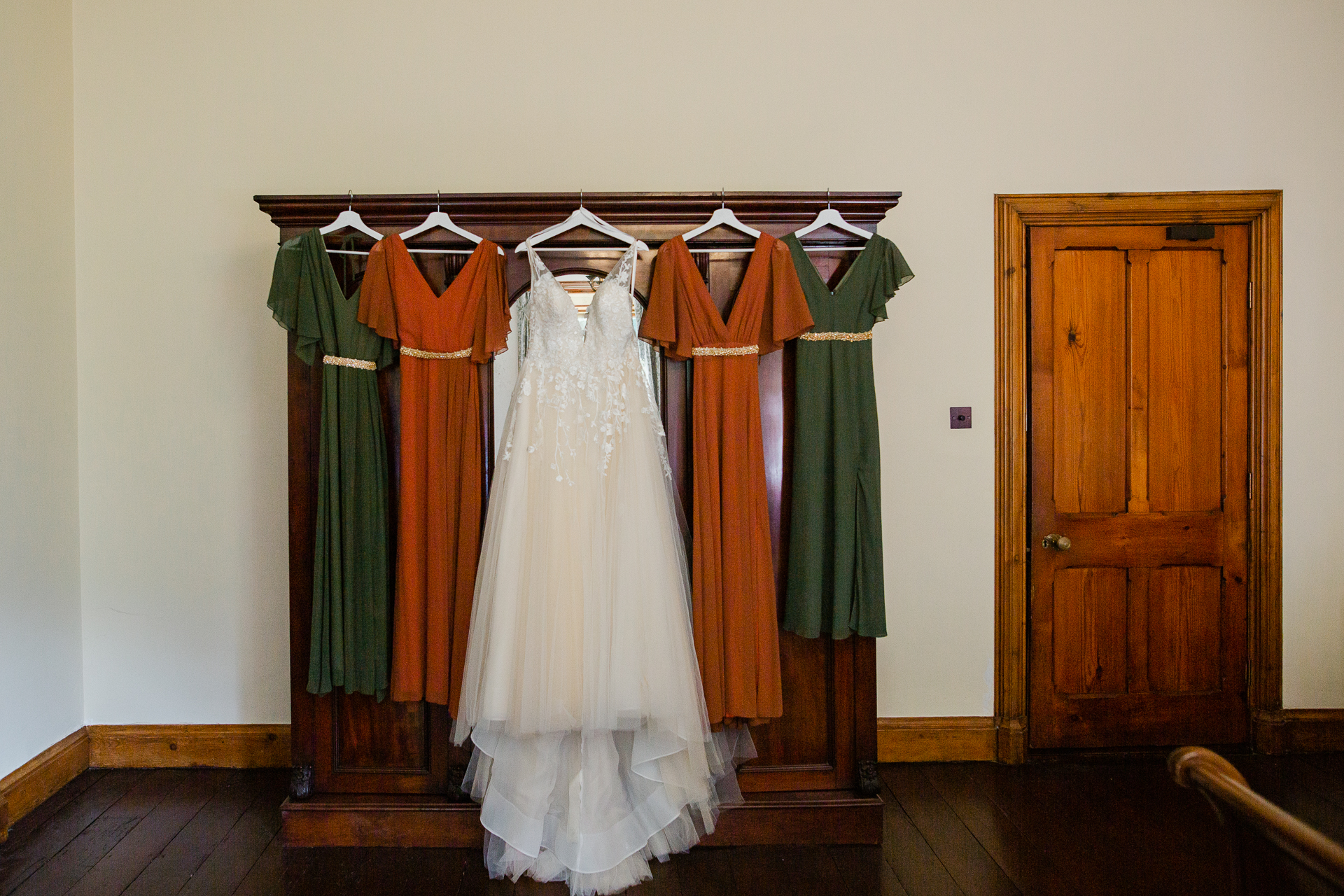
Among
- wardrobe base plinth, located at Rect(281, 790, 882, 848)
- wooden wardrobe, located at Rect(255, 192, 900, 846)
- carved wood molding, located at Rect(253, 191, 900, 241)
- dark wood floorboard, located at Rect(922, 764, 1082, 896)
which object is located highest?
carved wood molding, located at Rect(253, 191, 900, 241)

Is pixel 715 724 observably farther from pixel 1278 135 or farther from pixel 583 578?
pixel 1278 135

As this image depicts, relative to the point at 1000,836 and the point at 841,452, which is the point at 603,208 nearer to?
the point at 841,452

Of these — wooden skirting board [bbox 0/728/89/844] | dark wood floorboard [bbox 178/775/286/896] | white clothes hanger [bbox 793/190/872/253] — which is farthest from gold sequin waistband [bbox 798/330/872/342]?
wooden skirting board [bbox 0/728/89/844]

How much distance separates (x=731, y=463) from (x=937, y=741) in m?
1.47

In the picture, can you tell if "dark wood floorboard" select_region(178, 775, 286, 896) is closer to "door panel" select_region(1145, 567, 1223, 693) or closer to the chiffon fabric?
the chiffon fabric

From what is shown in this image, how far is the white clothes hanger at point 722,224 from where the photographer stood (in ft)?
6.70

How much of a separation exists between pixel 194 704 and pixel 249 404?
3.75 ft

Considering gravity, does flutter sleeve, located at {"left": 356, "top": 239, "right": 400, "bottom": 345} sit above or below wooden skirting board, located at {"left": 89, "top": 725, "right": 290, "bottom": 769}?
above

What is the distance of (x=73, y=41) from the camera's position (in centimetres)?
251

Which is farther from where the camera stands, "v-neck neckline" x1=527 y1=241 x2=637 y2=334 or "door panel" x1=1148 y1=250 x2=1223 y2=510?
"door panel" x1=1148 y1=250 x2=1223 y2=510

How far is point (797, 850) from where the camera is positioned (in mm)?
2051

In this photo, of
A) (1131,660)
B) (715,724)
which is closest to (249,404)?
(715,724)

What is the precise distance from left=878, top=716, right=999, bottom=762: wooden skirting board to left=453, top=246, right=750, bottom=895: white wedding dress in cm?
86

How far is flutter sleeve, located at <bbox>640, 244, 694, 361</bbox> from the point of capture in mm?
2002
